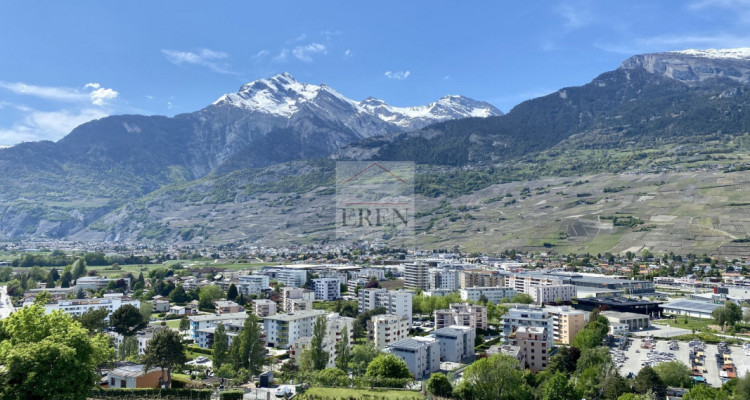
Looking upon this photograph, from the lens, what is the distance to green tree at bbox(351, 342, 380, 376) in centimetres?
2636

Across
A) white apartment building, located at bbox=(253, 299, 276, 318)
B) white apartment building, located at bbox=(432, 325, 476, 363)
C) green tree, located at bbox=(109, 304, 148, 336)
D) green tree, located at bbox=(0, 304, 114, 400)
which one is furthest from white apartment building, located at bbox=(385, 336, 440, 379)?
white apartment building, located at bbox=(253, 299, 276, 318)

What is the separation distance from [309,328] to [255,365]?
9411 millimetres

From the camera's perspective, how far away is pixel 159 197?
158500mm

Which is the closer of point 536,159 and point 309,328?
point 309,328

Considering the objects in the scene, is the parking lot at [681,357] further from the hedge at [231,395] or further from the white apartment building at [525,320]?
the hedge at [231,395]

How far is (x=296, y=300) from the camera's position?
147ft

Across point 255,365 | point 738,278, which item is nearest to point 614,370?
Answer: point 255,365

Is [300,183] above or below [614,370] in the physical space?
above

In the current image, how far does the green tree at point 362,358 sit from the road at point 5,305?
24.3 metres

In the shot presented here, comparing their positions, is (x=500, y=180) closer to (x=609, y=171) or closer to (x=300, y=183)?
(x=609, y=171)

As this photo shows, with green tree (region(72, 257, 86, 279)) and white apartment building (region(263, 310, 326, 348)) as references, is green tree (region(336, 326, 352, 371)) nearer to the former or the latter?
white apartment building (region(263, 310, 326, 348))

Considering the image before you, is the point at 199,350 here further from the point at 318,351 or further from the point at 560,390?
the point at 560,390

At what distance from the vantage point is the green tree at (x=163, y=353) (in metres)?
23.0

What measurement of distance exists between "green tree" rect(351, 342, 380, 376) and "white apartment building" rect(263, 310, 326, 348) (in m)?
6.96
